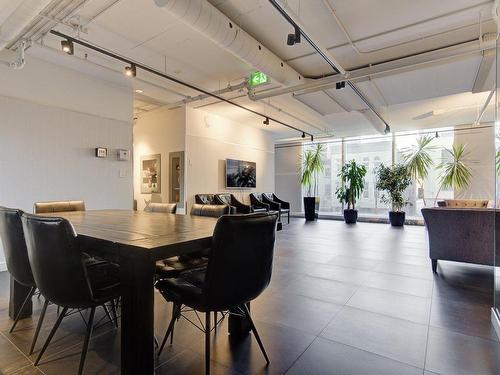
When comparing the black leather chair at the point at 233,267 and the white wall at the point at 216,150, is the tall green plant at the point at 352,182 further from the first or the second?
the black leather chair at the point at 233,267

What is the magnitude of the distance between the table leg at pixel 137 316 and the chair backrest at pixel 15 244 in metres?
1.04

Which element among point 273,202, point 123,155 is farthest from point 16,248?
point 273,202

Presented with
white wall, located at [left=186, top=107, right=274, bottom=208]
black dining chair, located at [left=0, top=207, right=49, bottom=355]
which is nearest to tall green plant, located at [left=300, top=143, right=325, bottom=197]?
white wall, located at [left=186, top=107, right=274, bottom=208]

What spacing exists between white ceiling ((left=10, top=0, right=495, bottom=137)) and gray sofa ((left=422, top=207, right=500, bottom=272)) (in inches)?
78.1

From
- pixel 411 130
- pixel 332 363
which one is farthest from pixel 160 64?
pixel 411 130

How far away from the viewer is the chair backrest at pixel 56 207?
10.1ft

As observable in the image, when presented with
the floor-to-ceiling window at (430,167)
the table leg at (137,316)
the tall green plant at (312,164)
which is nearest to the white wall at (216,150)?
the tall green plant at (312,164)

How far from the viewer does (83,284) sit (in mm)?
1596

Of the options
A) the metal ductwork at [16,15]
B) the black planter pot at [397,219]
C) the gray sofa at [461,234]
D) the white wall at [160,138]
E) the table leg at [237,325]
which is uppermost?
the metal ductwork at [16,15]

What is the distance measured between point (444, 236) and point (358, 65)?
2.78 meters

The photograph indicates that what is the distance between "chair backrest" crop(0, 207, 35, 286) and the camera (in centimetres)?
194

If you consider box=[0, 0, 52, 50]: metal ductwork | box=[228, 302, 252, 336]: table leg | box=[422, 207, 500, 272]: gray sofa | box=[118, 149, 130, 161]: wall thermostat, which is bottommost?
box=[228, 302, 252, 336]: table leg

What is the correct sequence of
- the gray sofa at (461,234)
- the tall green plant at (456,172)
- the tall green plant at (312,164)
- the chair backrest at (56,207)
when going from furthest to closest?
the tall green plant at (312,164) < the tall green plant at (456,172) < the gray sofa at (461,234) < the chair backrest at (56,207)

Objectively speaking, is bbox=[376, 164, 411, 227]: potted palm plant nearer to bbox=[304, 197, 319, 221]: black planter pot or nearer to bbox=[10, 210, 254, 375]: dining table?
bbox=[304, 197, 319, 221]: black planter pot
